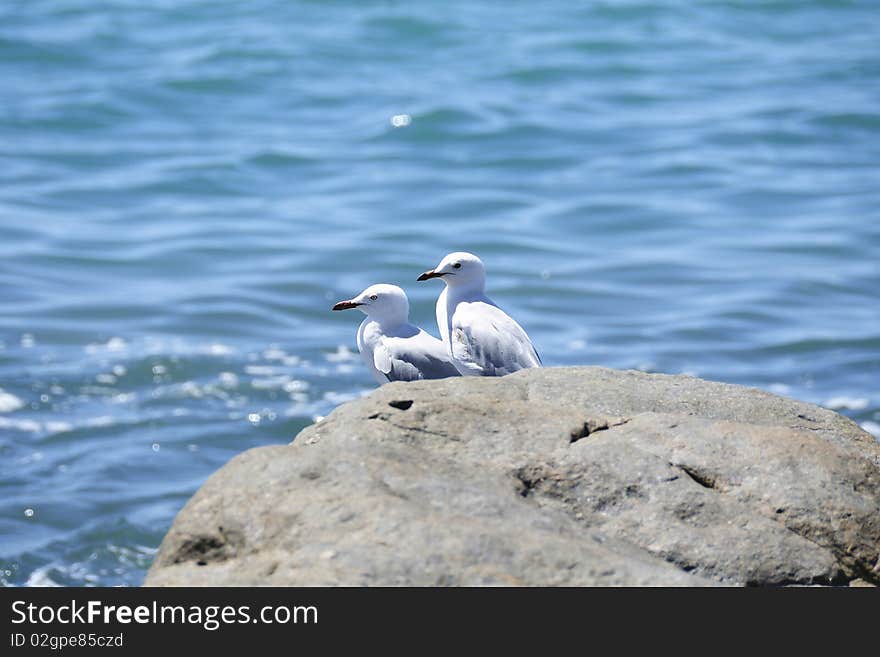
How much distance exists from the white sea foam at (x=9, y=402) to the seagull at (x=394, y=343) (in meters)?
4.31

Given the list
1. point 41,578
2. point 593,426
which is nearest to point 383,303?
point 593,426

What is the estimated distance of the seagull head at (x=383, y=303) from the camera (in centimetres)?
580

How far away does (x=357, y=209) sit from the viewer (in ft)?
46.3

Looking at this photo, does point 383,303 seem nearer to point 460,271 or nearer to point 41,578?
point 460,271

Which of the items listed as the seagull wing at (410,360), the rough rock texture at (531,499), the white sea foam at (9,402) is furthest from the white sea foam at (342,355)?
the rough rock texture at (531,499)

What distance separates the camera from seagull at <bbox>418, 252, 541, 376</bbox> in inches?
224

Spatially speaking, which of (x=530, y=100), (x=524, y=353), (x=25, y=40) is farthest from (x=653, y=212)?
(x=25, y=40)

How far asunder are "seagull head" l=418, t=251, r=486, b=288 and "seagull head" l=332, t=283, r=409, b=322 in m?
0.18

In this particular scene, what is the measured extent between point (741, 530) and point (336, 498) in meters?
1.23

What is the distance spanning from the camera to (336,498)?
369cm

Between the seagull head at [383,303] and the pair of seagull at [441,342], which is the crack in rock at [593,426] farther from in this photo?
the seagull head at [383,303]

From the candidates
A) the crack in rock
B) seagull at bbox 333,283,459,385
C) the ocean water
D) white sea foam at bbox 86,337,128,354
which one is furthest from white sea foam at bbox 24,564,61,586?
the crack in rock

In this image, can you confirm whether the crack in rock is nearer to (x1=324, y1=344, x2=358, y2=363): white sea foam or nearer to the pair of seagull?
the pair of seagull

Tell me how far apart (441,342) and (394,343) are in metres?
0.23
